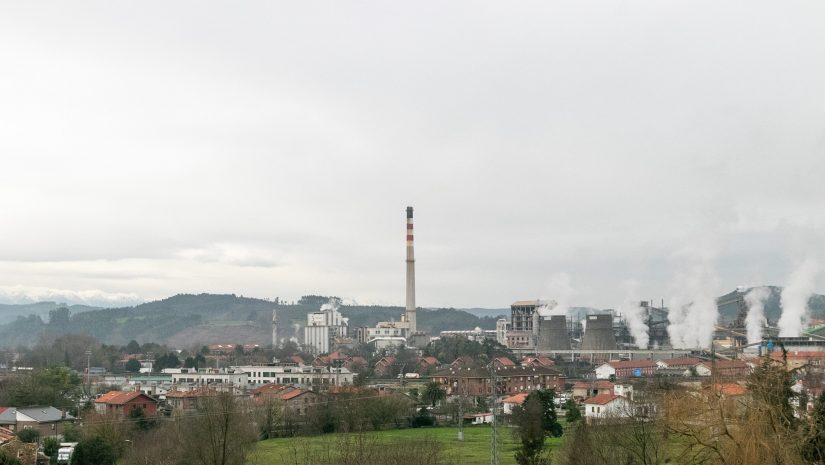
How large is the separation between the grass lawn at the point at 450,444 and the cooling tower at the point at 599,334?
39.4 metres

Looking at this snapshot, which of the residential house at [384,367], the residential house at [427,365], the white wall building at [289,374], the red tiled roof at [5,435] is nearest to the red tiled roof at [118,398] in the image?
the red tiled roof at [5,435]

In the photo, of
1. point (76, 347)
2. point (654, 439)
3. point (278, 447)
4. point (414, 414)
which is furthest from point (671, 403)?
→ point (76, 347)

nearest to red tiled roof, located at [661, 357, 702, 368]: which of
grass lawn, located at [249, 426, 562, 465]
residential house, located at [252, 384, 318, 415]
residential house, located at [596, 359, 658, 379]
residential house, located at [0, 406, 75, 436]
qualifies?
residential house, located at [596, 359, 658, 379]

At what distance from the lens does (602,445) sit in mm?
21641

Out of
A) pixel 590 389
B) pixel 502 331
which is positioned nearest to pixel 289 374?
pixel 590 389

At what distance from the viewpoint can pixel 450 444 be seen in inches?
1280

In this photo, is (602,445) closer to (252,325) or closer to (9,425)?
(9,425)

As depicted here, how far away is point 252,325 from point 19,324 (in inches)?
2697

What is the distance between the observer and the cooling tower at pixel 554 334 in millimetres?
81750

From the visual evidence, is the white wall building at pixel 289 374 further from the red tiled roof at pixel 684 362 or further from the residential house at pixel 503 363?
the red tiled roof at pixel 684 362

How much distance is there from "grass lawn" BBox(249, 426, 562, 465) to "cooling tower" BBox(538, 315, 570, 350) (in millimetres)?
42162

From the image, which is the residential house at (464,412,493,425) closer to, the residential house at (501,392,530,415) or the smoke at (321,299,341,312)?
the residential house at (501,392,530,415)

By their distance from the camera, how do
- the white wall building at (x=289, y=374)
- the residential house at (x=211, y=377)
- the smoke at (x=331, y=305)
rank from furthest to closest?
the smoke at (x=331, y=305)
the white wall building at (x=289, y=374)
the residential house at (x=211, y=377)

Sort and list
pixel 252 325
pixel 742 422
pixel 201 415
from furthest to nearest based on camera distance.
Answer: pixel 252 325
pixel 201 415
pixel 742 422
